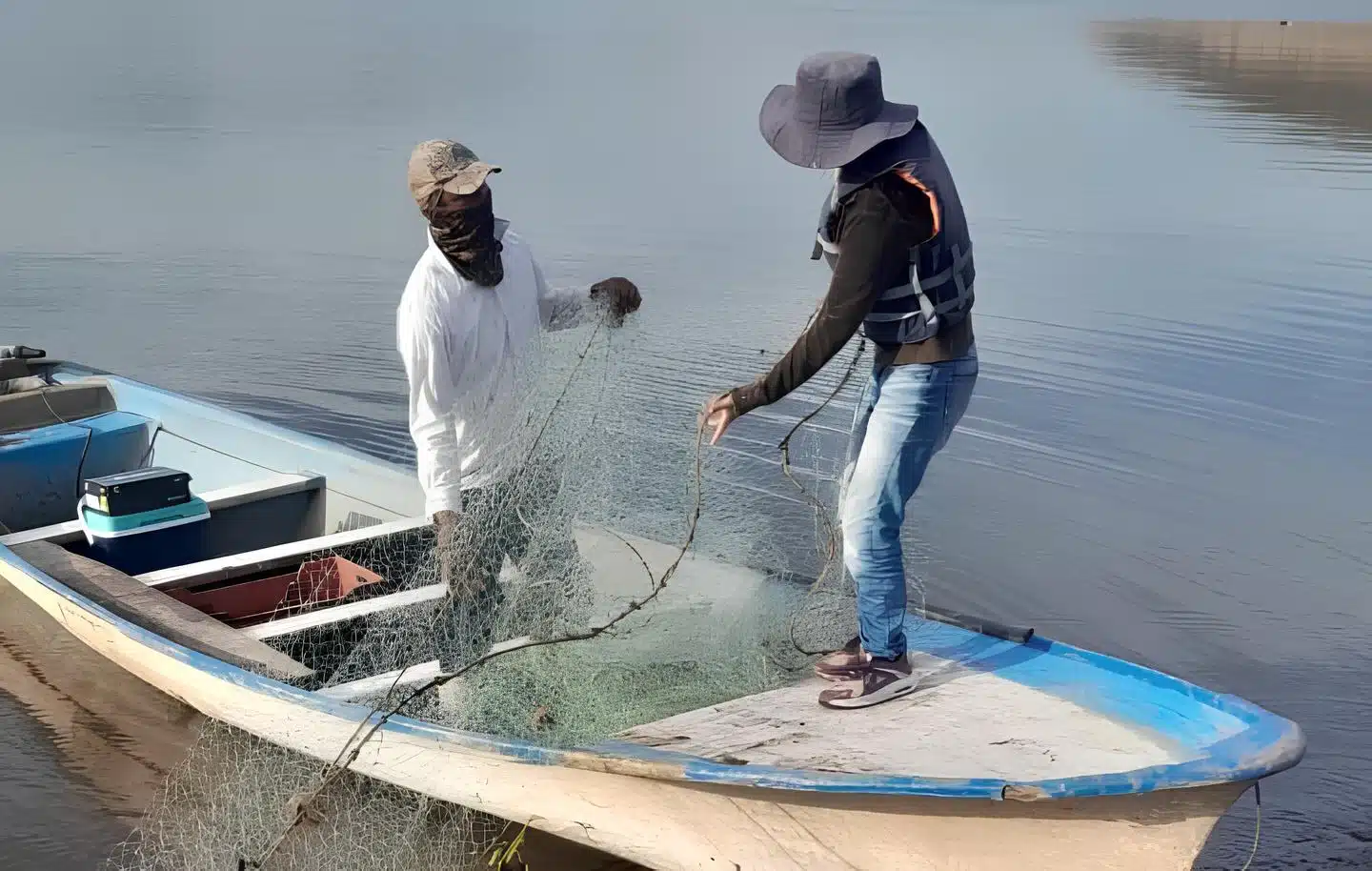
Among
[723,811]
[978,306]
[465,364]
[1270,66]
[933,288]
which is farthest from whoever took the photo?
[1270,66]

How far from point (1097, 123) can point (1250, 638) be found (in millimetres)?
16809

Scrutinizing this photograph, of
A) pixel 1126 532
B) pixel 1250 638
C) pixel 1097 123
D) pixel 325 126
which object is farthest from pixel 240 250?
pixel 1097 123

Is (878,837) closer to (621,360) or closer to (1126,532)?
(621,360)

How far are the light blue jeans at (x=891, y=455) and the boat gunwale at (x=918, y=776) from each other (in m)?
0.60

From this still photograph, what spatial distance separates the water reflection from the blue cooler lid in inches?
679

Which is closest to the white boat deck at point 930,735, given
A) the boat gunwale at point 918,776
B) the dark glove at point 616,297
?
the boat gunwale at point 918,776

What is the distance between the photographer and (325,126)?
20828 mm

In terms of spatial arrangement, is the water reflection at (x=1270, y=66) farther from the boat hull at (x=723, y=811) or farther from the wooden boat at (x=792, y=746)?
the boat hull at (x=723, y=811)

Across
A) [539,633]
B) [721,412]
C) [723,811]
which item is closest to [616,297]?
[721,412]

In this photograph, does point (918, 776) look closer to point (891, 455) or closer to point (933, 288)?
point (891, 455)

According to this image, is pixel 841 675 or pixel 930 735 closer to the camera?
pixel 930 735

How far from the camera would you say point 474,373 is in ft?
13.7

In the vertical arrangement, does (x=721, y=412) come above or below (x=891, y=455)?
above

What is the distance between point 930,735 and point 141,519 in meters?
3.27
